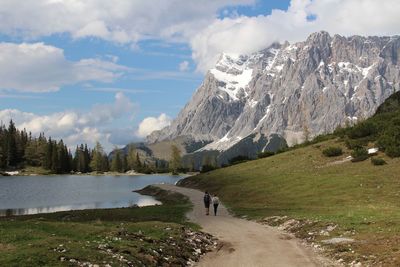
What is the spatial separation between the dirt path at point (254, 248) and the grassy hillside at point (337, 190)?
7.12ft

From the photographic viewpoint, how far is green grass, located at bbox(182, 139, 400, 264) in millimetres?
38406

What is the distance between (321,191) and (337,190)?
7.62 feet

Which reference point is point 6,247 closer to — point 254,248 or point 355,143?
point 254,248

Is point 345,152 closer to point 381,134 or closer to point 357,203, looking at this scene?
point 381,134

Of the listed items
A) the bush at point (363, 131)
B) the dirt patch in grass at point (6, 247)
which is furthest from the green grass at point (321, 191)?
the dirt patch in grass at point (6, 247)

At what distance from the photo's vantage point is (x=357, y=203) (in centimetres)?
5294

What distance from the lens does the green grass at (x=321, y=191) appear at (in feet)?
126

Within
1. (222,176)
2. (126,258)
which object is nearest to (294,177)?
(222,176)

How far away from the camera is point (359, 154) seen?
3091 inches

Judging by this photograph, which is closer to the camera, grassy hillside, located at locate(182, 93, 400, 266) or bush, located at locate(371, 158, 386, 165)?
grassy hillside, located at locate(182, 93, 400, 266)

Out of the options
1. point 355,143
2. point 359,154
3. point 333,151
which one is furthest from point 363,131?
point 359,154

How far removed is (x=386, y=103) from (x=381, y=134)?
39194 mm

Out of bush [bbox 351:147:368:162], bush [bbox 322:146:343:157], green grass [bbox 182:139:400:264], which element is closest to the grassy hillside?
green grass [bbox 182:139:400:264]

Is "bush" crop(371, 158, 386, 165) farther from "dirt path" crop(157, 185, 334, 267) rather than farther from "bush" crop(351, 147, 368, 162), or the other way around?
"dirt path" crop(157, 185, 334, 267)
